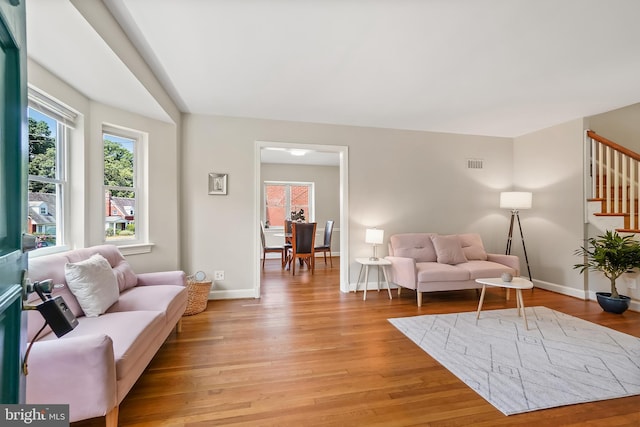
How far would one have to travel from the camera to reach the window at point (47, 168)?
8.01 feet

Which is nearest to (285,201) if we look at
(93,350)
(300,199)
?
(300,199)

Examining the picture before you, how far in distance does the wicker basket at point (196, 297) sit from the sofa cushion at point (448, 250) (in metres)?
3.06

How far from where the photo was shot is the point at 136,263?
341cm

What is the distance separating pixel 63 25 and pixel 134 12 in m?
0.41

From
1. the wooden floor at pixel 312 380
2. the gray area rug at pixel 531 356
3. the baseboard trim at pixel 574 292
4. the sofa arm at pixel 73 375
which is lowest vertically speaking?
the wooden floor at pixel 312 380

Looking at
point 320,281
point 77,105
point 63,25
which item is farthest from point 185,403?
point 320,281

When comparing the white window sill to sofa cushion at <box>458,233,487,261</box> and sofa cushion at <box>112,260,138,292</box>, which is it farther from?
sofa cushion at <box>458,233,487,261</box>

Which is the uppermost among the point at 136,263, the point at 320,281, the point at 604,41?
the point at 604,41

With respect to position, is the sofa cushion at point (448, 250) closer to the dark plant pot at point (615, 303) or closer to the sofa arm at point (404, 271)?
the sofa arm at point (404, 271)

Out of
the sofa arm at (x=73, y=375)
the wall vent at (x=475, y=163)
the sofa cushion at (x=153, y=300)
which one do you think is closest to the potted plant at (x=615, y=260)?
the wall vent at (x=475, y=163)

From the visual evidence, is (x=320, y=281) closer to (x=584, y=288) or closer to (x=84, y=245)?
(x=84, y=245)

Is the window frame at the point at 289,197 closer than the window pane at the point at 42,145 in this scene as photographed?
No

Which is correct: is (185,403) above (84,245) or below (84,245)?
below

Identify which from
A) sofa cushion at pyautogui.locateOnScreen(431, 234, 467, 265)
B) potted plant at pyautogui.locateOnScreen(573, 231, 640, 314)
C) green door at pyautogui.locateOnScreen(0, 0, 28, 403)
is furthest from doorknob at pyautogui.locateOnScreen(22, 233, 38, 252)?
potted plant at pyautogui.locateOnScreen(573, 231, 640, 314)
